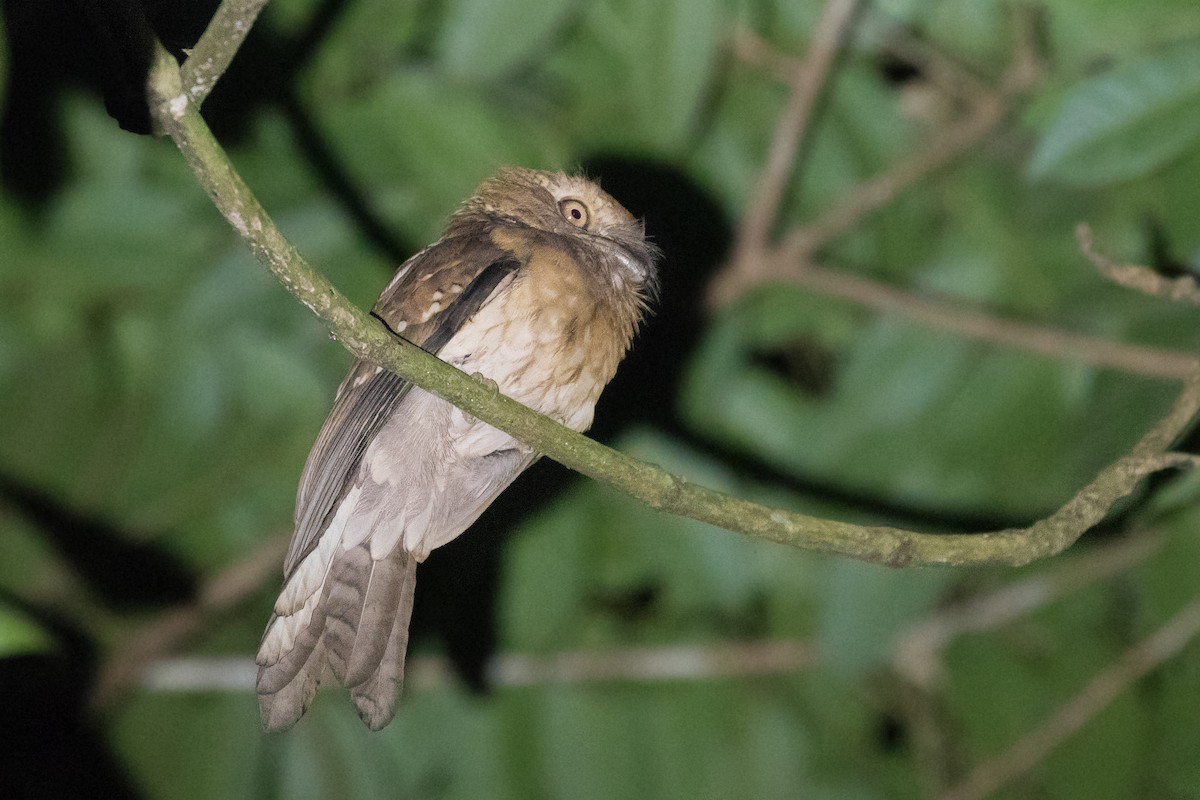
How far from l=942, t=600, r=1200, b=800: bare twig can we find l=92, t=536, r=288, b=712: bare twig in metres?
2.70

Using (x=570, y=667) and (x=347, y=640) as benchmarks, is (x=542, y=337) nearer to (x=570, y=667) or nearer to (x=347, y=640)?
(x=347, y=640)

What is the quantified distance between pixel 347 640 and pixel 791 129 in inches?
90.2

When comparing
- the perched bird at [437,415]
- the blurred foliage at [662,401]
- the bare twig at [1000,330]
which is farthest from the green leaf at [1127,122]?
the perched bird at [437,415]

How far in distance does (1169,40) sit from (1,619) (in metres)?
3.10

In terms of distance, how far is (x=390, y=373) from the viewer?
233 centimetres

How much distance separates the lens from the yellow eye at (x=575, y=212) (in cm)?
268

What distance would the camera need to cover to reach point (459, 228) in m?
2.74

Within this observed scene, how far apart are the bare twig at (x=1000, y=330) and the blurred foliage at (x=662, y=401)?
73mm

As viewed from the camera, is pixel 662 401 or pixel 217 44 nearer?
pixel 217 44

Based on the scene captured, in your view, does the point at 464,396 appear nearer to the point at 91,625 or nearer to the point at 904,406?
the point at 904,406

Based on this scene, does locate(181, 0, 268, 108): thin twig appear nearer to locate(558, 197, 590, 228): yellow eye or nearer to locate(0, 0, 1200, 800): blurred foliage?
locate(558, 197, 590, 228): yellow eye

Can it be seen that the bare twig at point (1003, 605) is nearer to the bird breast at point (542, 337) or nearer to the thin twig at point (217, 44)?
the bird breast at point (542, 337)

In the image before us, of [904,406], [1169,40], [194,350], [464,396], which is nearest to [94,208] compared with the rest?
[194,350]

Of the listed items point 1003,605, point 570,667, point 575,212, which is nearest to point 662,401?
point 570,667
